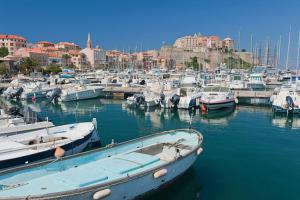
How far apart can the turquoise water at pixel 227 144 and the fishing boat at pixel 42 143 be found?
281cm

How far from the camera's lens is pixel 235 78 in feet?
162

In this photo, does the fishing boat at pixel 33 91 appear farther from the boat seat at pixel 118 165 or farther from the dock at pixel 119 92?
the boat seat at pixel 118 165

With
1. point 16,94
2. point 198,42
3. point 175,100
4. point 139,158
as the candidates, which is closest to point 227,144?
point 139,158

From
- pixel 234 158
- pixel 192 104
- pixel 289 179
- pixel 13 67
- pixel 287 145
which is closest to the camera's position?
pixel 289 179

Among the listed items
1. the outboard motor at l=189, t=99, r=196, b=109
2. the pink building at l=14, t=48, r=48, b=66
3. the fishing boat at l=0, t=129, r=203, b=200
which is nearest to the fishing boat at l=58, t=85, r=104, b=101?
the outboard motor at l=189, t=99, r=196, b=109

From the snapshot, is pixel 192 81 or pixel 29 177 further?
pixel 192 81

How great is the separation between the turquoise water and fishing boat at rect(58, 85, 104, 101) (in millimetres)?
3625

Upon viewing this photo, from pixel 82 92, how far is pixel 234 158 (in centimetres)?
3005

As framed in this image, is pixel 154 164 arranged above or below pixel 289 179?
above

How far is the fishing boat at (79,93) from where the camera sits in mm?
40438

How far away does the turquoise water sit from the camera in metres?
11.8

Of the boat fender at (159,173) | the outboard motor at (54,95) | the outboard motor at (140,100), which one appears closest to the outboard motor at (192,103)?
the outboard motor at (140,100)

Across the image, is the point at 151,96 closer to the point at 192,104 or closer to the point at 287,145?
the point at 192,104

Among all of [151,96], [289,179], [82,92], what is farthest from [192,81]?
[289,179]
